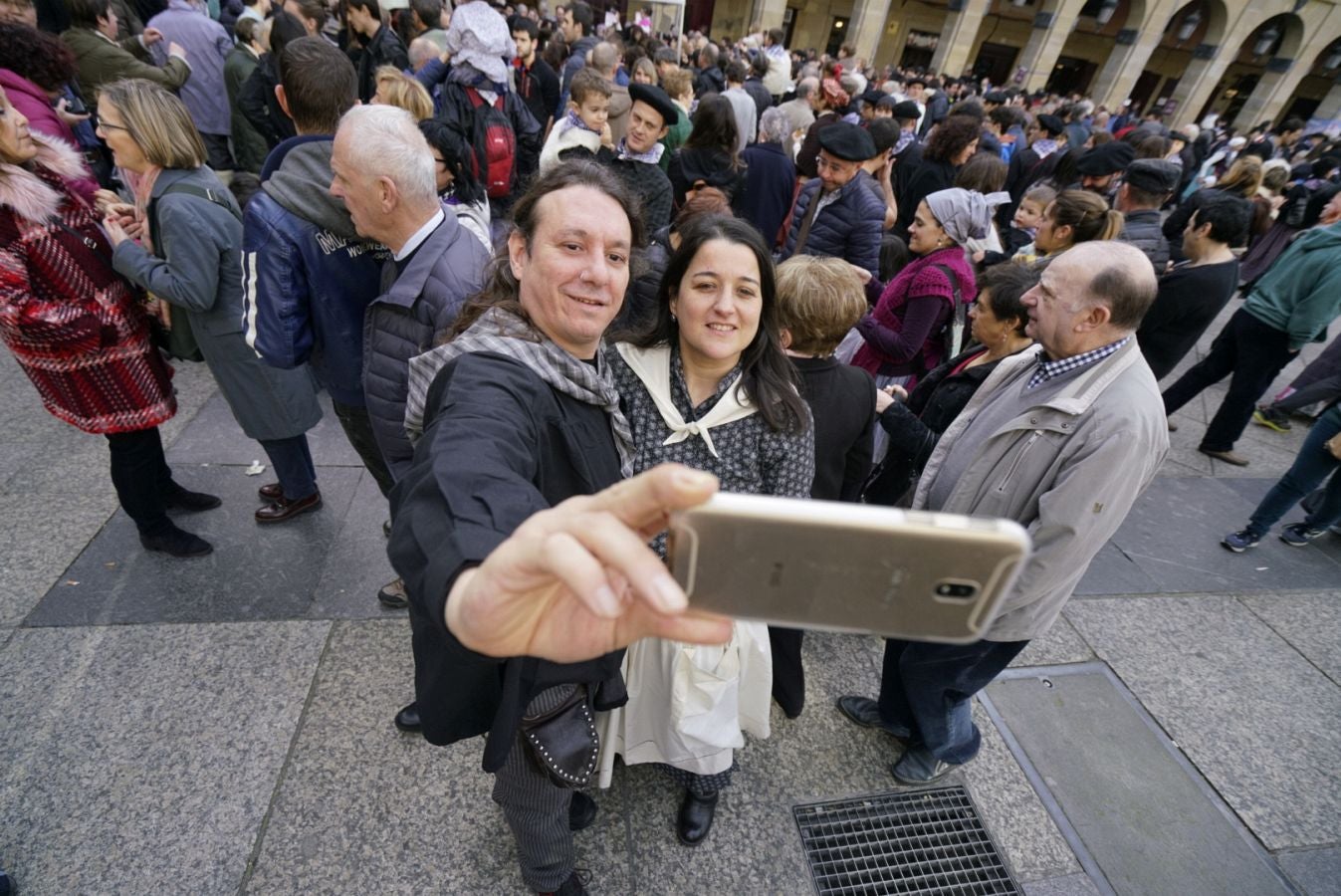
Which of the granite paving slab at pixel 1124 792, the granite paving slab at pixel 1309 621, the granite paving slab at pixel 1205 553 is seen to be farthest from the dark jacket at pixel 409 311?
the granite paving slab at pixel 1309 621

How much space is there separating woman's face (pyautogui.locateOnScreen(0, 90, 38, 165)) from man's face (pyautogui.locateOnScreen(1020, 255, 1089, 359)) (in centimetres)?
387

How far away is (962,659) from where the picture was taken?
2.24m

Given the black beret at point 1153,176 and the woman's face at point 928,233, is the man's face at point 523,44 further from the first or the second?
the black beret at point 1153,176

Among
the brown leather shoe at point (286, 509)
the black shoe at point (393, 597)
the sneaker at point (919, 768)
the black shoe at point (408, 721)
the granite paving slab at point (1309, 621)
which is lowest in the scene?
the brown leather shoe at point (286, 509)

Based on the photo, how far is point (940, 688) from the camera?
92.5 inches

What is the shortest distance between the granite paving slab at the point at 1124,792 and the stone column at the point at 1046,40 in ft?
104

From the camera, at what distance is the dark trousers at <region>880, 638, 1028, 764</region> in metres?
2.25

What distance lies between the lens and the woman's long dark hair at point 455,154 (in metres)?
3.26

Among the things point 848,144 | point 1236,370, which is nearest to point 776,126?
point 848,144

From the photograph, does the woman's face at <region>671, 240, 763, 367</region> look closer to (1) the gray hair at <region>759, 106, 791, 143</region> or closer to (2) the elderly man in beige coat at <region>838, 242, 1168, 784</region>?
(2) the elderly man in beige coat at <region>838, 242, 1168, 784</region>

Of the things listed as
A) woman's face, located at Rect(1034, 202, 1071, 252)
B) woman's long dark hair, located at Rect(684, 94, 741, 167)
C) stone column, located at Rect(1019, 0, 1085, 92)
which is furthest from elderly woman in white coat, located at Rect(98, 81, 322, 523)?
stone column, located at Rect(1019, 0, 1085, 92)

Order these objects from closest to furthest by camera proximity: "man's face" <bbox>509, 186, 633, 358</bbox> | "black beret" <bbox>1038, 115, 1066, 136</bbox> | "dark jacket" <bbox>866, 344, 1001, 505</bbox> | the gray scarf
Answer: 1. the gray scarf
2. "man's face" <bbox>509, 186, 633, 358</bbox>
3. "dark jacket" <bbox>866, 344, 1001, 505</bbox>
4. "black beret" <bbox>1038, 115, 1066, 136</bbox>

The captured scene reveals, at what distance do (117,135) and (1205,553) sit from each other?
6.66 metres

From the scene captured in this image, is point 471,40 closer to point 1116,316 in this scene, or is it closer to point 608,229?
point 608,229
